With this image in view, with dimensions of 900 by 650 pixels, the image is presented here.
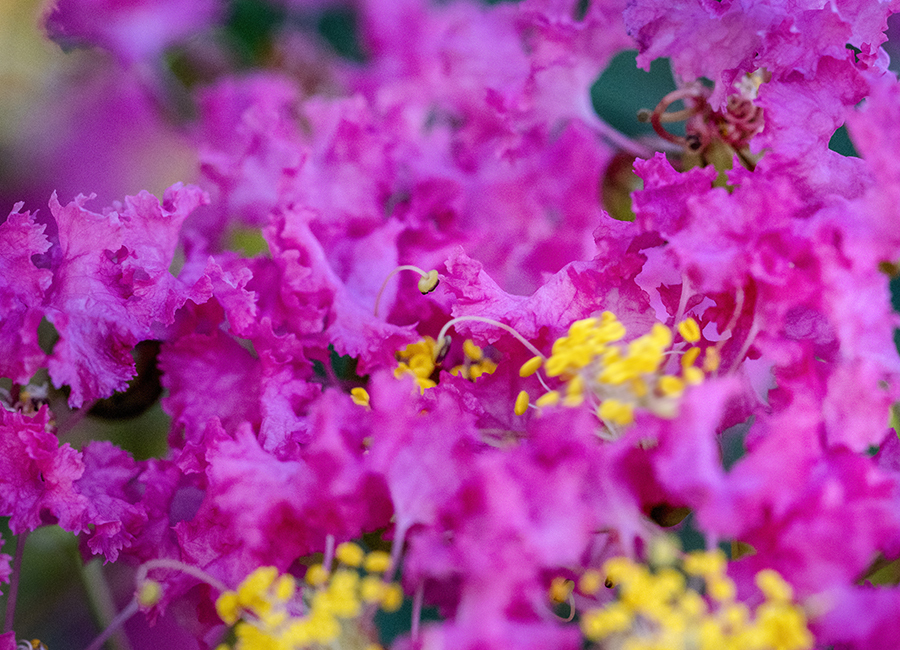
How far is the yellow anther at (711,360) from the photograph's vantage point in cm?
42

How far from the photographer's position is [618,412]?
1.31 ft

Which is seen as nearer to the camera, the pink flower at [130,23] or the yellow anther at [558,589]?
the yellow anther at [558,589]

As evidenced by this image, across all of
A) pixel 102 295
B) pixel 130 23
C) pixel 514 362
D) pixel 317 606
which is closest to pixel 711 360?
pixel 514 362

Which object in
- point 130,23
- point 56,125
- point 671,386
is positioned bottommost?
point 56,125

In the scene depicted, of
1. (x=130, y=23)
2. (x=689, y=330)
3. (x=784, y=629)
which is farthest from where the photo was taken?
(x=130, y=23)

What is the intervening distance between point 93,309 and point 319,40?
2.39 ft

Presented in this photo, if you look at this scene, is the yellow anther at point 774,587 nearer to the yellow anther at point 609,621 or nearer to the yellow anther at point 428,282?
the yellow anther at point 609,621

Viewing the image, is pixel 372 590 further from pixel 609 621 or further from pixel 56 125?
pixel 56 125

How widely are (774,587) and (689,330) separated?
141mm

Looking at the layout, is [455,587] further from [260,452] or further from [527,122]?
[527,122]

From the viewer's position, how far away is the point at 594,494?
0.37 metres

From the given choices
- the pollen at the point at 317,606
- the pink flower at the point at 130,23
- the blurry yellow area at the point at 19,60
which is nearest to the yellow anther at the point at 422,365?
the pollen at the point at 317,606

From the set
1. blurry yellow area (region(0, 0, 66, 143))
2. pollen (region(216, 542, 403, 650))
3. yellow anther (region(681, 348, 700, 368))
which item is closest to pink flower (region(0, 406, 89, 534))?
pollen (region(216, 542, 403, 650))

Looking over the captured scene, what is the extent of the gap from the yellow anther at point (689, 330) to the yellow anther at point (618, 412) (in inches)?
2.2
